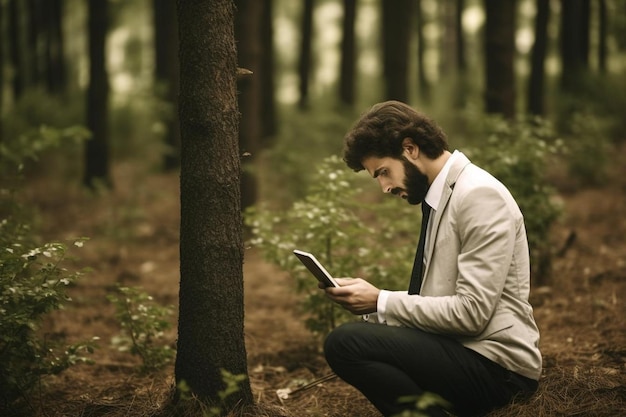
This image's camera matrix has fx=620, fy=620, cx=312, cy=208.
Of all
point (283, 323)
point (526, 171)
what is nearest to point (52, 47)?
point (283, 323)

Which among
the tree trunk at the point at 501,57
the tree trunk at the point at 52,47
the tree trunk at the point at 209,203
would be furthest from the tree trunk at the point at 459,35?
the tree trunk at the point at 209,203

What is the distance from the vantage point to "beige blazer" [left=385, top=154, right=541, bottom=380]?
2945mm

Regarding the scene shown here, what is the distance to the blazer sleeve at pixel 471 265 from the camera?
294 centimetres

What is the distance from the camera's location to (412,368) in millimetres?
3096

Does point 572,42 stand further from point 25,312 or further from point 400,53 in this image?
point 25,312

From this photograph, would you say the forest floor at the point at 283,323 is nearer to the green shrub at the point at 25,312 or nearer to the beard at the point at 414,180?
the green shrub at the point at 25,312

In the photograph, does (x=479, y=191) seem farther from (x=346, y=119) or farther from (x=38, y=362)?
(x=346, y=119)

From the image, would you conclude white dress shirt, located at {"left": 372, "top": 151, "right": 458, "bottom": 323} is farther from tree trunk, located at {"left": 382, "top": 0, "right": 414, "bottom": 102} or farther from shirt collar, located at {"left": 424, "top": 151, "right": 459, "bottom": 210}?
tree trunk, located at {"left": 382, "top": 0, "right": 414, "bottom": 102}

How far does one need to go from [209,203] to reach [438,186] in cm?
126

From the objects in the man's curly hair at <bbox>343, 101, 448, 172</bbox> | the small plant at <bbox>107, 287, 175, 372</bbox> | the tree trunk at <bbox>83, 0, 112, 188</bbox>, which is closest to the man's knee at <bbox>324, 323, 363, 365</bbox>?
the man's curly hair at <bbox>343, 101, 448, 172</bbox>

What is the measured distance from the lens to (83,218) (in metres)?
11.0

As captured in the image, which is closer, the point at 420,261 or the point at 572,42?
the point at 420,261

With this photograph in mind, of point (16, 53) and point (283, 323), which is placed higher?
point (16, 53)

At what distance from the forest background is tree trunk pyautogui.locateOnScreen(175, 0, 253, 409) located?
0.03m
